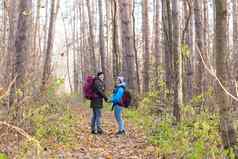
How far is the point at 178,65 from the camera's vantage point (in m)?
9.82

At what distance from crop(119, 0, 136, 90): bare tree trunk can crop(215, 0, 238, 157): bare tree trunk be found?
9.50m

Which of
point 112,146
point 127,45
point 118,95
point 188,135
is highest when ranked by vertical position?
point 127,45

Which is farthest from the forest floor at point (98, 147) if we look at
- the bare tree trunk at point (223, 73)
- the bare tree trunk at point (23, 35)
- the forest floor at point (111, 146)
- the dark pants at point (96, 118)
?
the bare tree trunk at point (223, 73)

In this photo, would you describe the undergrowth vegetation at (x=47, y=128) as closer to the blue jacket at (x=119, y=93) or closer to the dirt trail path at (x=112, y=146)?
the dirt trail path at (x=112, y=146)

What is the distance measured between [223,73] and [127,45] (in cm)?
956

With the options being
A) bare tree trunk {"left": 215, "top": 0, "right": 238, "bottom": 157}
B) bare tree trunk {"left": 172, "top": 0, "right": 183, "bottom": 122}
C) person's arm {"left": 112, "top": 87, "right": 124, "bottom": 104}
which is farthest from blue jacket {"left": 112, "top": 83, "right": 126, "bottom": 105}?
bare tree trunk {"left": 215, "top": 0, "right": 238, "bottom": 157}

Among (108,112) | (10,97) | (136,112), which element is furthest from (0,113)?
(108,112)

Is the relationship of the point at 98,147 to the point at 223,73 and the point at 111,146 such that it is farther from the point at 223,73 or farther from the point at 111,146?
the point at 223,73

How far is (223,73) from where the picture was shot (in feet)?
20.2

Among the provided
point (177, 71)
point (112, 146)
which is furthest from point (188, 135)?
point (177, 71)

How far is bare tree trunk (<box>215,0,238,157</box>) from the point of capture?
19.6ft

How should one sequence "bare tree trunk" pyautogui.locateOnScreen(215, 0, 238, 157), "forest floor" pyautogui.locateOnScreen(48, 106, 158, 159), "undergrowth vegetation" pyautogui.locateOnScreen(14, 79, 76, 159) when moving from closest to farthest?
"bare tree trunk" pyautogui.locateOnScreen(215, 0, 238, 157), "undergrowth vegetation" pyautogui.locateOnScreen(14, 79, 76, 159), "forest floor" pyautogui.locateOnScreen(48, 106, 158, 159)

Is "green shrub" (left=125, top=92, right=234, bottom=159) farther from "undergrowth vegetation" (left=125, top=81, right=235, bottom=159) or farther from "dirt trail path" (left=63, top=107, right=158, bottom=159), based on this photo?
"dirt trail path" (left=63, top=107, right=158, bottom=159)

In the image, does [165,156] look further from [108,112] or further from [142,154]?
[108,112]
